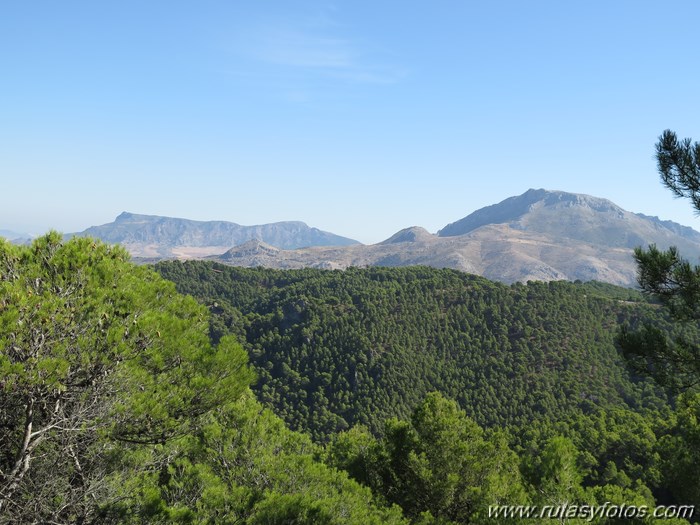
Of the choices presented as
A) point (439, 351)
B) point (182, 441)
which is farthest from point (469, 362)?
point (182, 441)

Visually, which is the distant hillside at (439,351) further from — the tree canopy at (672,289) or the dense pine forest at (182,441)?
the tree canopy at (672,289)

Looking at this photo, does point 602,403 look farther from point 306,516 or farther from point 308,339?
point 306,516

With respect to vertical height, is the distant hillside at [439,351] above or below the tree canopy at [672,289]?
below

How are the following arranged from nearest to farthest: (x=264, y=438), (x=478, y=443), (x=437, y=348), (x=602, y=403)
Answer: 1. (x=264, y=438)
2. (x=478, y=443)
3. (x=602, y=403)
4. (x=437, y=348)

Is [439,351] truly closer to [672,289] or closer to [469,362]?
[469,362]

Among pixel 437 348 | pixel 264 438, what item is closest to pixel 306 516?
pixel 264 438

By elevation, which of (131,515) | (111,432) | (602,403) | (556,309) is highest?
(111,432)

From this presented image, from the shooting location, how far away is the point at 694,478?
1502cm

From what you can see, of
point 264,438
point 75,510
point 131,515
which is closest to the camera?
point 75,510

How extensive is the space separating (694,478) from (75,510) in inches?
769

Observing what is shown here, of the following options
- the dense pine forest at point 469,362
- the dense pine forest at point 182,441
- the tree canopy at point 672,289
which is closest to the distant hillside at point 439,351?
the dense pine forest at point 469,362

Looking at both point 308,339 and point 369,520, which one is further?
point 308,339

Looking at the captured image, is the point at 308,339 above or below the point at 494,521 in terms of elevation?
below

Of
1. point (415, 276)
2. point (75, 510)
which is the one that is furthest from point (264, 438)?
point (415, 276)
